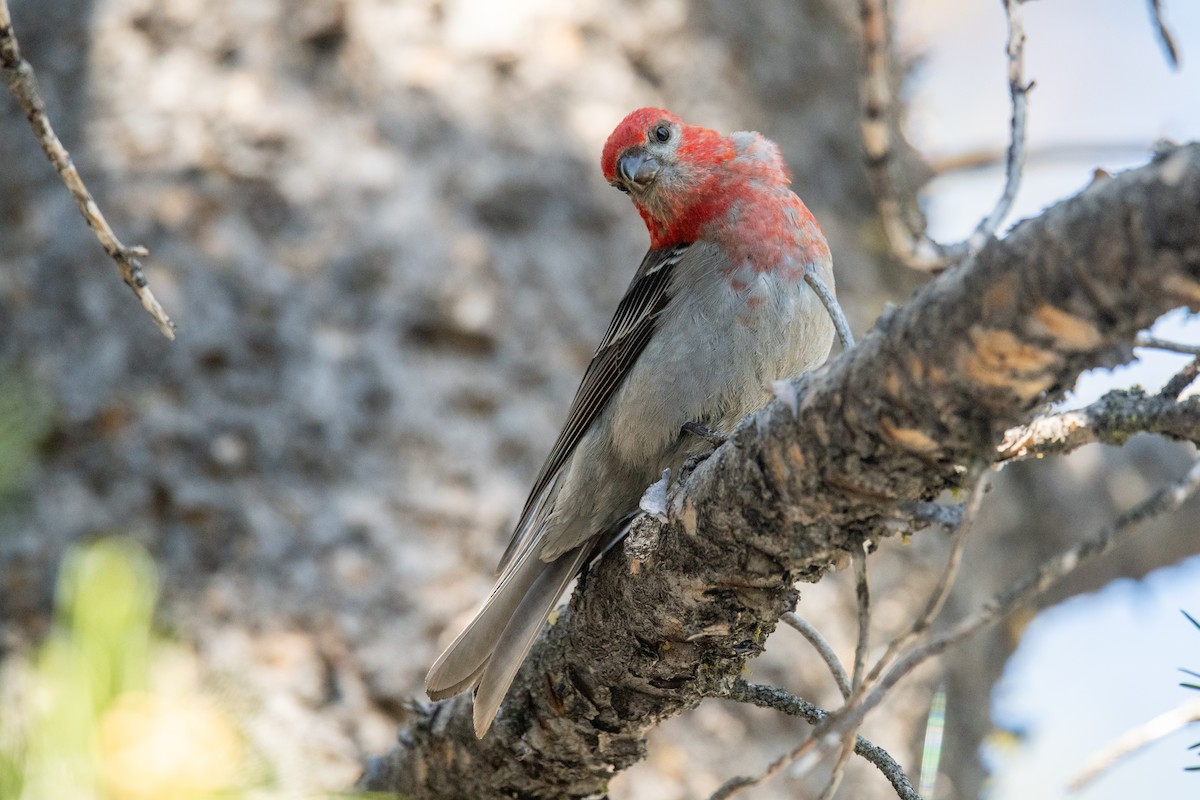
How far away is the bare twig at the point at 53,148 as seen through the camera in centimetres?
164

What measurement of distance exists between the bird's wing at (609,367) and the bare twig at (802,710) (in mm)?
1067

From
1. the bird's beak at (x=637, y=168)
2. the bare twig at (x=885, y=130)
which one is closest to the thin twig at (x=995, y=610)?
the bare twig at (x=885, y=130)

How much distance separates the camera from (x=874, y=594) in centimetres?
434

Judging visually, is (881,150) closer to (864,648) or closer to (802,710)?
(864,648)

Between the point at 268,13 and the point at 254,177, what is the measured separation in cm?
70

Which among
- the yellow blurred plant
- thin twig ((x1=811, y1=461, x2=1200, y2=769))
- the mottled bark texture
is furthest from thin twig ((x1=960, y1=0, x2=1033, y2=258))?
the yellow blurred plant

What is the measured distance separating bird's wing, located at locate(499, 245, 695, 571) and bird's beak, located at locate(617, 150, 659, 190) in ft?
1.13

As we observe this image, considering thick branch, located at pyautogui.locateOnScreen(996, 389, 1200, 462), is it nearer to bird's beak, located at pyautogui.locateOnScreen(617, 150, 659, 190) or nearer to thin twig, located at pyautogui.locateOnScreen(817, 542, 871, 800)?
thin twig, located at pyautogui.locateOnScreen(817, 542, 871, 800)

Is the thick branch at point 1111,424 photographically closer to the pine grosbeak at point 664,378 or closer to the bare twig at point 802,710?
the bare twig at point 802,710

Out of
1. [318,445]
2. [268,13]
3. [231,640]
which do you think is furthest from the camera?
[268,13]

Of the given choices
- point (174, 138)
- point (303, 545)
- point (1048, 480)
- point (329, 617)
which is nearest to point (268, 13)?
point (174, 138)

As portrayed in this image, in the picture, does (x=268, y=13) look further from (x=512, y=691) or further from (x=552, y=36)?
(x=512, y=691)

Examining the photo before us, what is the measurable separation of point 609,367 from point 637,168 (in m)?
0.77

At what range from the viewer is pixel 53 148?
1.68 m
